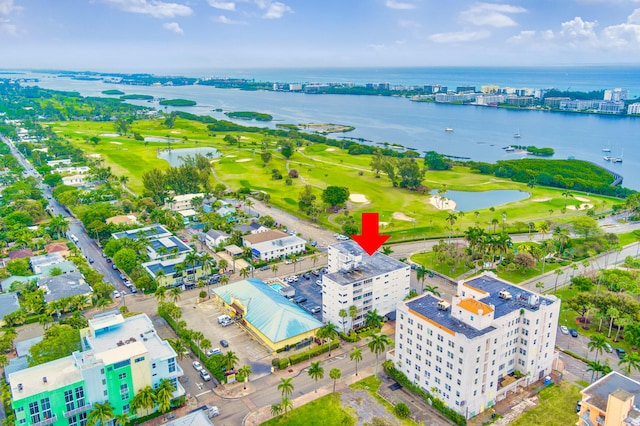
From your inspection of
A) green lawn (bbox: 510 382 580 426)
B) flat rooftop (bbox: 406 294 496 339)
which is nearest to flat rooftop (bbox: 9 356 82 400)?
flat rooftop (bbox: 406 294 496 339)

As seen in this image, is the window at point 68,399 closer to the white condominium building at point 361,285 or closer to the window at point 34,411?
the window at point 34,411

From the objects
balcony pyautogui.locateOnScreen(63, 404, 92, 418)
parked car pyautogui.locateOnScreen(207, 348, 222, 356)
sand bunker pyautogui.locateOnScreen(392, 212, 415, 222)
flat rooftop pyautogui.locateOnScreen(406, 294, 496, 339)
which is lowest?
parked car pyautogui.locateOnScreen(207, 348, 222, 356)

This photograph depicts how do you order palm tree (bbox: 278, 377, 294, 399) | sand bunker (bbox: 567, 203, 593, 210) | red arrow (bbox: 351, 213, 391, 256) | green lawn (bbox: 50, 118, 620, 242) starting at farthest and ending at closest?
sand bunker (bbox: 567, 203, 593, 210), green lawn (bbox: 50, 118, 620, 242), red arrow (bbox: 351, 213, 391, 256), palm tree (bbox: 278, 377, 294, 399)

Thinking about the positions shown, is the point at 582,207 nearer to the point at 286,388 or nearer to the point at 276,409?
the point at 286,388

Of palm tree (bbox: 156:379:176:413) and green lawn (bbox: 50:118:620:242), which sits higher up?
green lawn (bbox: 50:118:620:242)

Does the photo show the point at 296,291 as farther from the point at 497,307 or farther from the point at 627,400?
the point at 627,400

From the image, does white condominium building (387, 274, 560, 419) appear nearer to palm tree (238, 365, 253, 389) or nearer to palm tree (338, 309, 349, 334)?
palm tree (338, 309, 349, 334)

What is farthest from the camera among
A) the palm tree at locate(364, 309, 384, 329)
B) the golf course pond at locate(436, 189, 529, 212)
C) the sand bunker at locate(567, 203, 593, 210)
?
the golf course pond at locate(436, 189, 529, 212)

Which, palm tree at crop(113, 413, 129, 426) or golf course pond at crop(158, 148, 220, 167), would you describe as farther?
golf course pond at crop(158, 148, 220, 167)
